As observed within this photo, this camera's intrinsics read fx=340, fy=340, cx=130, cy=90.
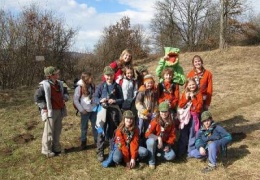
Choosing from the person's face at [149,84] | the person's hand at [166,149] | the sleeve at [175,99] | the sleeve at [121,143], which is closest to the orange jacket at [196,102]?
the sleeve at [175,99]

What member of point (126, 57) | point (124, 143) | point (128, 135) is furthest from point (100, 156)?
point (126, 57)

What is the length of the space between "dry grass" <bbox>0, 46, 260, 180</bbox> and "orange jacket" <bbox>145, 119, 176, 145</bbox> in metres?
0.42

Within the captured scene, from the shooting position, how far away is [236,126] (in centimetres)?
792

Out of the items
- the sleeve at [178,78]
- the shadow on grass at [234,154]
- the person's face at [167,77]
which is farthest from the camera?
the sleeve at [178,78]

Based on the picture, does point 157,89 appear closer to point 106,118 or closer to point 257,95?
point 106,118

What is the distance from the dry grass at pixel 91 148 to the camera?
541cm

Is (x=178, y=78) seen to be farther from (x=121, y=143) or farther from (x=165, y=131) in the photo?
(x=121, y=143)

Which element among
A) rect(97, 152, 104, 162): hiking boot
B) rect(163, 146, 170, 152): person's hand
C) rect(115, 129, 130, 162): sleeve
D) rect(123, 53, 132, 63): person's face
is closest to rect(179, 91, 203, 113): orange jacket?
rect(163, 146, 170, 152): person's hand

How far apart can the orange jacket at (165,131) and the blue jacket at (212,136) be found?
0.43 metres

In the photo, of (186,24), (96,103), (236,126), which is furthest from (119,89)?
(186,24)

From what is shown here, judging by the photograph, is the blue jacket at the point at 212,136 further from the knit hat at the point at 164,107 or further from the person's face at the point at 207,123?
the knit hat at the point at 164,107

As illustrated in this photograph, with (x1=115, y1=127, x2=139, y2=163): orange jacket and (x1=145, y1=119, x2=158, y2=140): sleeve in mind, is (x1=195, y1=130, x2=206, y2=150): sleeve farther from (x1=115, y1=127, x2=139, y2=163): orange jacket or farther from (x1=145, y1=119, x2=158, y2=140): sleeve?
(x1=115, y1=127, x2=139, y2=163): orange jacket

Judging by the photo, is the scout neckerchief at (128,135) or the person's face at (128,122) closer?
the person's face at (128,122)

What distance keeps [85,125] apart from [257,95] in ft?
22.8
